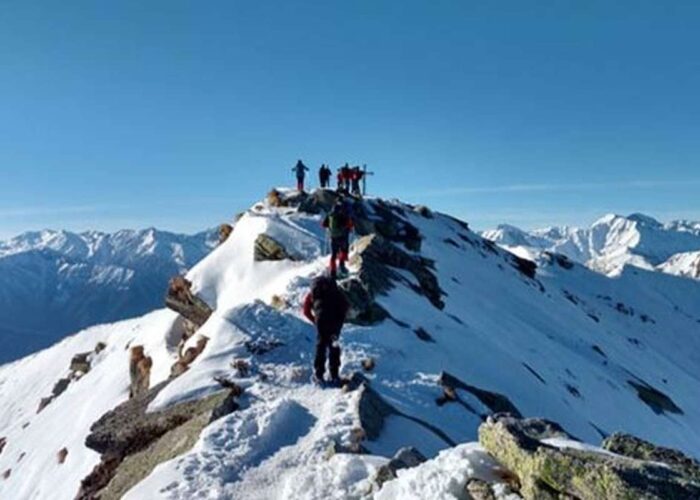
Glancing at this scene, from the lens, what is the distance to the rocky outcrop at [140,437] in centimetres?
1402

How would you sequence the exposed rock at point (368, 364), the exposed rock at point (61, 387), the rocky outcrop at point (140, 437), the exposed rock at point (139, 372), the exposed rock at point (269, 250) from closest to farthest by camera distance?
the rocky outcrop at point (140, 437) < the exposed rock at point (368, 364) < the exposed rock at point (139, 372) < the exposed rock at point (269, 250) < the exposed rock at point (61, 387)

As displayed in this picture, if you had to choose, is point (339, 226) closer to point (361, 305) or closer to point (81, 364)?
point (361, 305)

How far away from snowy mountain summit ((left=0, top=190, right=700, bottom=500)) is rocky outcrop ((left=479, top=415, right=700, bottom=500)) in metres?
0.02

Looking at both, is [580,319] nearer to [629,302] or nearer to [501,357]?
[501,357]

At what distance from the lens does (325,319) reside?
16.6 meters

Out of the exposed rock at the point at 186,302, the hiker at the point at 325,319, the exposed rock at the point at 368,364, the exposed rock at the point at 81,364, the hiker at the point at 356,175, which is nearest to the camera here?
the hiker at the point at 325,319

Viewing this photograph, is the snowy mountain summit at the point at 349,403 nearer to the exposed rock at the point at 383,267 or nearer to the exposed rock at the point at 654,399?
the exposed rock at the point at 383,267

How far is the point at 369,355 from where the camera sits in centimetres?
1944

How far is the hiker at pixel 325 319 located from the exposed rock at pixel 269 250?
600 inches

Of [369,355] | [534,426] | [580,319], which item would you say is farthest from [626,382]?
[534,426]

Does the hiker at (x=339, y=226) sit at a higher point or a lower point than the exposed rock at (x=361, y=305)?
higher

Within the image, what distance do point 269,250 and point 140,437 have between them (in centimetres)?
1769

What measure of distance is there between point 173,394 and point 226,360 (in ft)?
6.51

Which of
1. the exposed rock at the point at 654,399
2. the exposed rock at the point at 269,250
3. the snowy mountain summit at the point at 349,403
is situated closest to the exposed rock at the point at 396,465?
the snowy mountain summit at the point at 349,403
